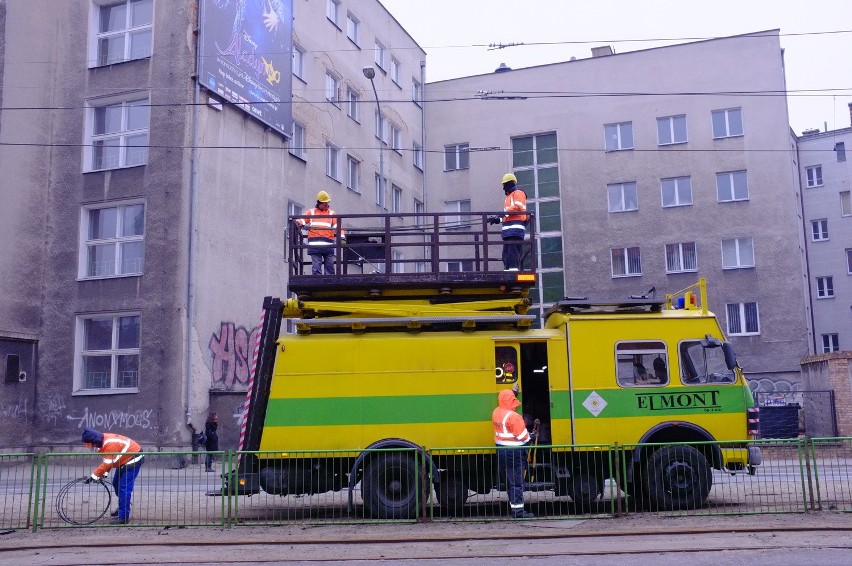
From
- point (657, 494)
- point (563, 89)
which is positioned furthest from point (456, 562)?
point (563, 89)

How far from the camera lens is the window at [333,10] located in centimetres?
3334

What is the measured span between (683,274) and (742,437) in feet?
84.1

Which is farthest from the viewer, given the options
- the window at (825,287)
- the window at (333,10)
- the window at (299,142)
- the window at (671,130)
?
the window at (825,287)

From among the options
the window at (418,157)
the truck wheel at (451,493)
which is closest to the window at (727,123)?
the window at (418,157)

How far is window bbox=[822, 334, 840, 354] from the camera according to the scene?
43.8 m

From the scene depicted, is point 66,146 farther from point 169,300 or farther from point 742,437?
point 742,437

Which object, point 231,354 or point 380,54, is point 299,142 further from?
point 380,54

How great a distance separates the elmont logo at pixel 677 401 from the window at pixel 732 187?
2633 cm

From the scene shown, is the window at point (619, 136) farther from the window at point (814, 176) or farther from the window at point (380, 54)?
the window at point (814, 176)

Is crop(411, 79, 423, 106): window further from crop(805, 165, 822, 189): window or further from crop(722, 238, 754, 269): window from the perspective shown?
crop(805, 165, 822, 189): window

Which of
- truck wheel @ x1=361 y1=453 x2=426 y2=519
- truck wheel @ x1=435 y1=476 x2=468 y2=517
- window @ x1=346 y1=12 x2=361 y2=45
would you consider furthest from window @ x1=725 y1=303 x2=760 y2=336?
truck wheel @ x1=361 y1=453 x2=426 y2=519

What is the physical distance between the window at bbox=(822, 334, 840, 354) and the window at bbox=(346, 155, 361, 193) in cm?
2515

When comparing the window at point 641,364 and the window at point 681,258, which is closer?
the window at point 641,364

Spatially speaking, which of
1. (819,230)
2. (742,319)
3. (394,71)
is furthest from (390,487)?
(819,230)
